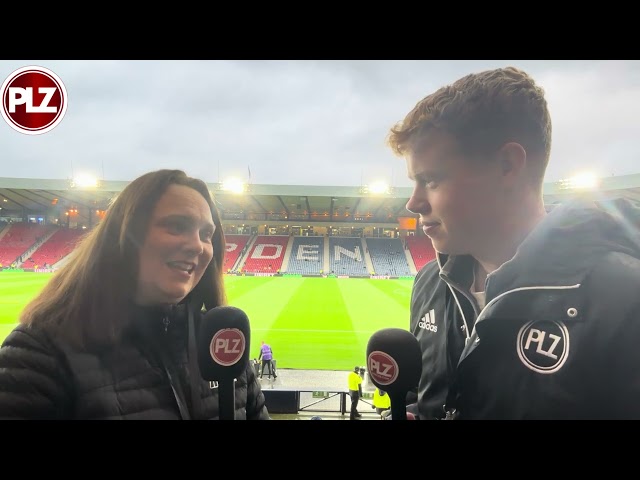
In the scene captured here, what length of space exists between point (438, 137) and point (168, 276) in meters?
1.30

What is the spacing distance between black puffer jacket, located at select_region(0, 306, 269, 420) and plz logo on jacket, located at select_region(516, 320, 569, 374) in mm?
1132

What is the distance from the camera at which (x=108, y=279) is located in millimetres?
1249

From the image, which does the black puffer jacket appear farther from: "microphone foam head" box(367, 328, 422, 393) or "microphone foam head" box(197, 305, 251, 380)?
"microphone foam head" box(367, 328, 422, 393)

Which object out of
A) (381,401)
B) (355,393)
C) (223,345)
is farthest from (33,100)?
(355,393)

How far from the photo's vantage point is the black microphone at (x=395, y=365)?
3.71 feet

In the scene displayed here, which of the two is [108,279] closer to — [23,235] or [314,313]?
[23,235]

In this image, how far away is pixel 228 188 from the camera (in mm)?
1730

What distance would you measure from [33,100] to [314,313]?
23.8ft

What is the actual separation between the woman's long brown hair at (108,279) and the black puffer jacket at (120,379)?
0.18 ft

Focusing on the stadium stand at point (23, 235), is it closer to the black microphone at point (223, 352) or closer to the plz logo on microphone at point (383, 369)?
the black microphone at point (223, 352)

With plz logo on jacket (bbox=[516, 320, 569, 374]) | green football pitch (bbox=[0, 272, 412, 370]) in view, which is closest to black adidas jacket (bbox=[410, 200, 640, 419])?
plz logo on jacket (bbox=[516, 320, 569, 374])

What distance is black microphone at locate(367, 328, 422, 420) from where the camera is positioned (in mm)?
1132

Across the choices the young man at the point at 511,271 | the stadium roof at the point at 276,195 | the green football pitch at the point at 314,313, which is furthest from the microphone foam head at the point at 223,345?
the green football pitch at the point at 314,313
